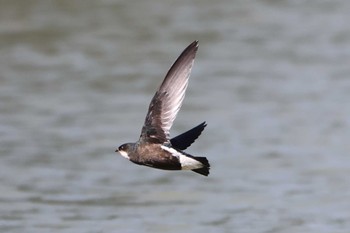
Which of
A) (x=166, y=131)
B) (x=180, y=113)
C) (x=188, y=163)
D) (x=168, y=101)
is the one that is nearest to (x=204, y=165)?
(x=188, y=163)

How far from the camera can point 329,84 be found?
11.9m

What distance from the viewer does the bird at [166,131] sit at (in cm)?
562

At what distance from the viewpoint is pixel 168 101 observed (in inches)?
233

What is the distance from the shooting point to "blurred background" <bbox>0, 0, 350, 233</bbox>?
863cm

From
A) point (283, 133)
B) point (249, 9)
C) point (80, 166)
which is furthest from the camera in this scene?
point (249, 9)

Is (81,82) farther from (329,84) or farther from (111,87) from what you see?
(329,84)

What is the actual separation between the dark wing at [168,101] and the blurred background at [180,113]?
88.9 inches

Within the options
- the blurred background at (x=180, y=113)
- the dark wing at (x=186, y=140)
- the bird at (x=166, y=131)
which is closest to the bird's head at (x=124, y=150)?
the bird at (x=166, y=131)

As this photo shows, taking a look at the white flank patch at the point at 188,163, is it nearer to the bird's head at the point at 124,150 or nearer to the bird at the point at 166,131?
the bird at the point at 166,131

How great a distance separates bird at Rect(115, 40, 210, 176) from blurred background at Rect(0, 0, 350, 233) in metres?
2.25

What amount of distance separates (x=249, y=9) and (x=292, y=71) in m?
2.15

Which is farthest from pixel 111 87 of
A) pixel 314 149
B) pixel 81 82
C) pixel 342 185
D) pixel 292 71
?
pixel 342 185

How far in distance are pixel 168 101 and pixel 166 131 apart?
169 mm

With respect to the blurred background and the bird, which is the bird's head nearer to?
the bird
